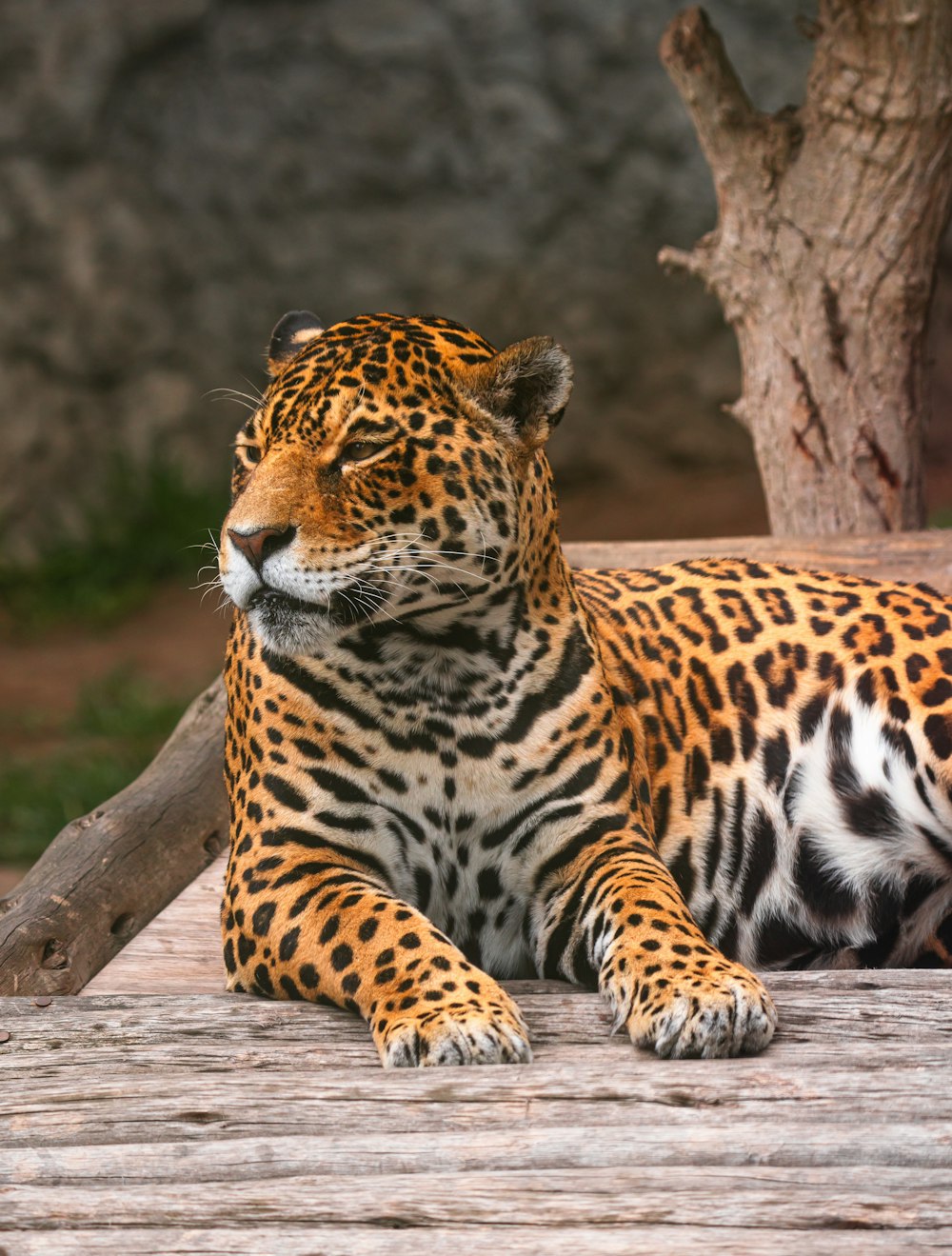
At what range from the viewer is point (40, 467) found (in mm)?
15445

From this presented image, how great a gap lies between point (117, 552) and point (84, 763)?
3275 millimetres

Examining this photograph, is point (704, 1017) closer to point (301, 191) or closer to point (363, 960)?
point (363, 960)

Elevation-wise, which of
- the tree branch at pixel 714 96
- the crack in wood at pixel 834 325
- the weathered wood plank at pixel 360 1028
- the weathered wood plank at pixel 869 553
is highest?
the tree branch at pixel 714 96

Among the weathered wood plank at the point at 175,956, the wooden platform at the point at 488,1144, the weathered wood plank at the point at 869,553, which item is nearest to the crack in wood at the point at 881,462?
the weathered wood plank at the point at 869,553

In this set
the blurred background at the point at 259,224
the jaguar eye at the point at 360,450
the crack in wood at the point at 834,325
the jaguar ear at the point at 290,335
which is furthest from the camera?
the blurred background at the point at 259,224

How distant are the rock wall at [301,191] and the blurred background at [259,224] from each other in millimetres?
20

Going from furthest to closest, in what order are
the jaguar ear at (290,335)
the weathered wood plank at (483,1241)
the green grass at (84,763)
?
the green grass at (84,763) < the jaguar ear at (290,335) < the weathered wood plank at (483,1241)

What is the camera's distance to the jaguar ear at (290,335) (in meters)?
5.29

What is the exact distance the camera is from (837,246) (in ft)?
26.2

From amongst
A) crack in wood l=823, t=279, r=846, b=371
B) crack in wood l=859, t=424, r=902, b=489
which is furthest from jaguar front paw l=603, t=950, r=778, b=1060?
crack in wood l=823, t=279, r=846, b=371

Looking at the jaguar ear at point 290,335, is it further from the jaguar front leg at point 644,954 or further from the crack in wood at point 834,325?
the crack in wood at point 834,325

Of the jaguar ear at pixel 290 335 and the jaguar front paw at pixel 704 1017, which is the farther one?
the jaguar ear at pixel 290 335

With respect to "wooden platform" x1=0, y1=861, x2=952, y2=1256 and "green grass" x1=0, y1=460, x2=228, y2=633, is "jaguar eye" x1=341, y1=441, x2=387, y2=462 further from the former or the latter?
"green grass" x1=0, y1=460, x2=228, y2=633

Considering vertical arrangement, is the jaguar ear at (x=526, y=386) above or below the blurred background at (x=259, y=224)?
below
